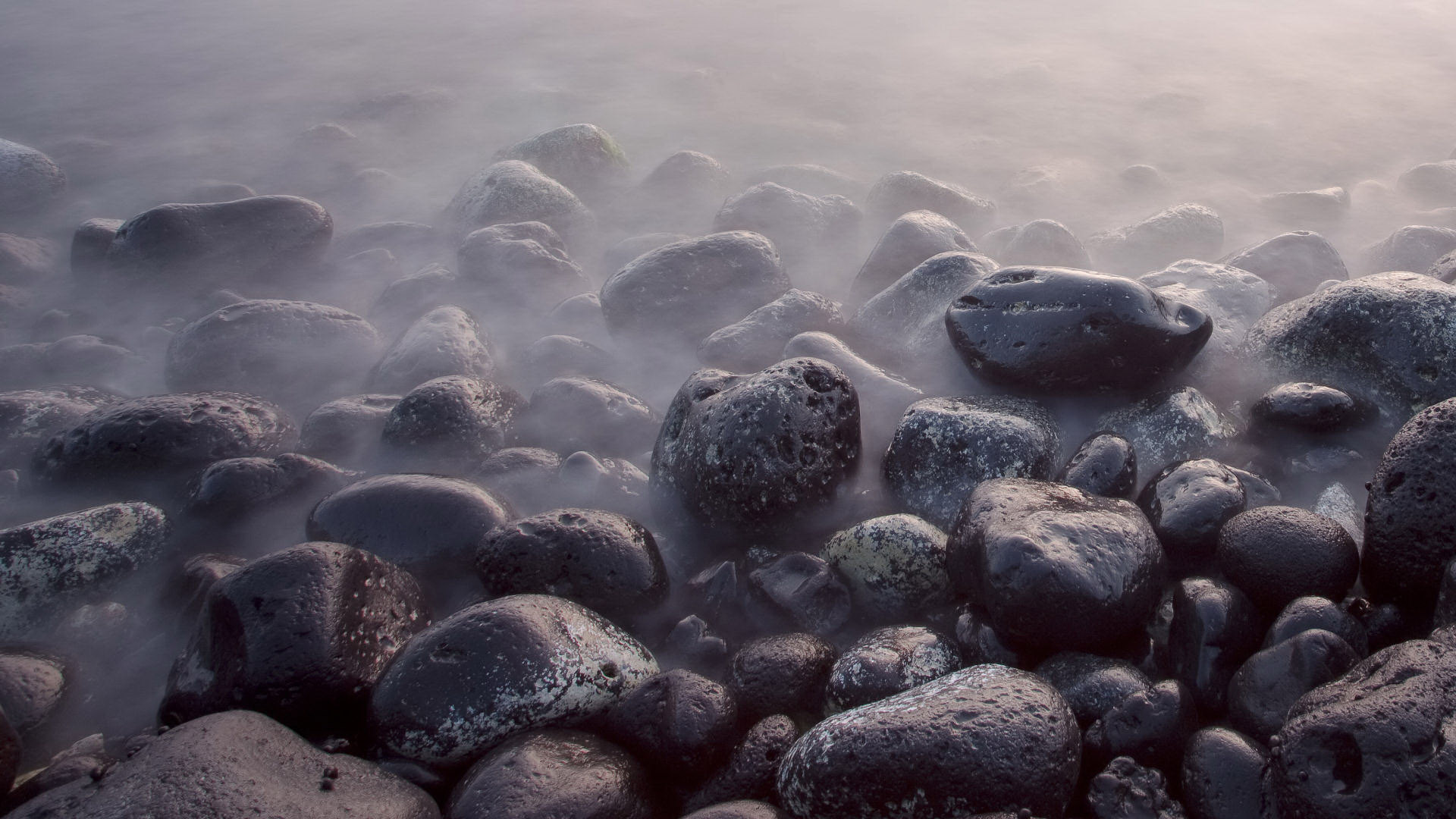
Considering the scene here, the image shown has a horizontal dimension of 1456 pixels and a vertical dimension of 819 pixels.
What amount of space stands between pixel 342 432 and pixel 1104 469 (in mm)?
3935

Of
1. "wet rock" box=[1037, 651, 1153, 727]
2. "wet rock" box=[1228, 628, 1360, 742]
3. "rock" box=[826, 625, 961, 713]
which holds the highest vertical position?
"wet rock" box=[1228, 628, 1360, 742]

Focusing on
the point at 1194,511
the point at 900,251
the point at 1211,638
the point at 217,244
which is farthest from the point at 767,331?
the point at 217,244

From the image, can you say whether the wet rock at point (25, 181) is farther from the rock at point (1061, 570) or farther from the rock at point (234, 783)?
the rock at point (1061, 570)

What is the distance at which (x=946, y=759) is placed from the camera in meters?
2.44

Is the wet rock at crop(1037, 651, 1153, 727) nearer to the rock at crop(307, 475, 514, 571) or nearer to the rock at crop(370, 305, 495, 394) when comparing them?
the rock at crop(307, 475, 514, 571)

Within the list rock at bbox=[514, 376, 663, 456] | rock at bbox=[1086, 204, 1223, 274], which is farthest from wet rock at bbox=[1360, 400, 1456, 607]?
rock at bbox=[1086, 204, 1223, 274]

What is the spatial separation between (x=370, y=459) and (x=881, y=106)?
7.98 meters

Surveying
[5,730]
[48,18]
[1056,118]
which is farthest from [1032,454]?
[48,18]

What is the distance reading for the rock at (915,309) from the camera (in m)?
5.29

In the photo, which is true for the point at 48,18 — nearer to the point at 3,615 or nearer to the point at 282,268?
the point at 282,268

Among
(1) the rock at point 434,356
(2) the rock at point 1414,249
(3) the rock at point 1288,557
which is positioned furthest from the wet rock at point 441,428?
(2) the rock at point 1414,249

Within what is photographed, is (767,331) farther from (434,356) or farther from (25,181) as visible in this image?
(25,181)

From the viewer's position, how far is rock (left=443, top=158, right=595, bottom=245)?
308 inches

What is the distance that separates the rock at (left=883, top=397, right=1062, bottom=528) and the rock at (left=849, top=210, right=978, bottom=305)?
2.34 metres
